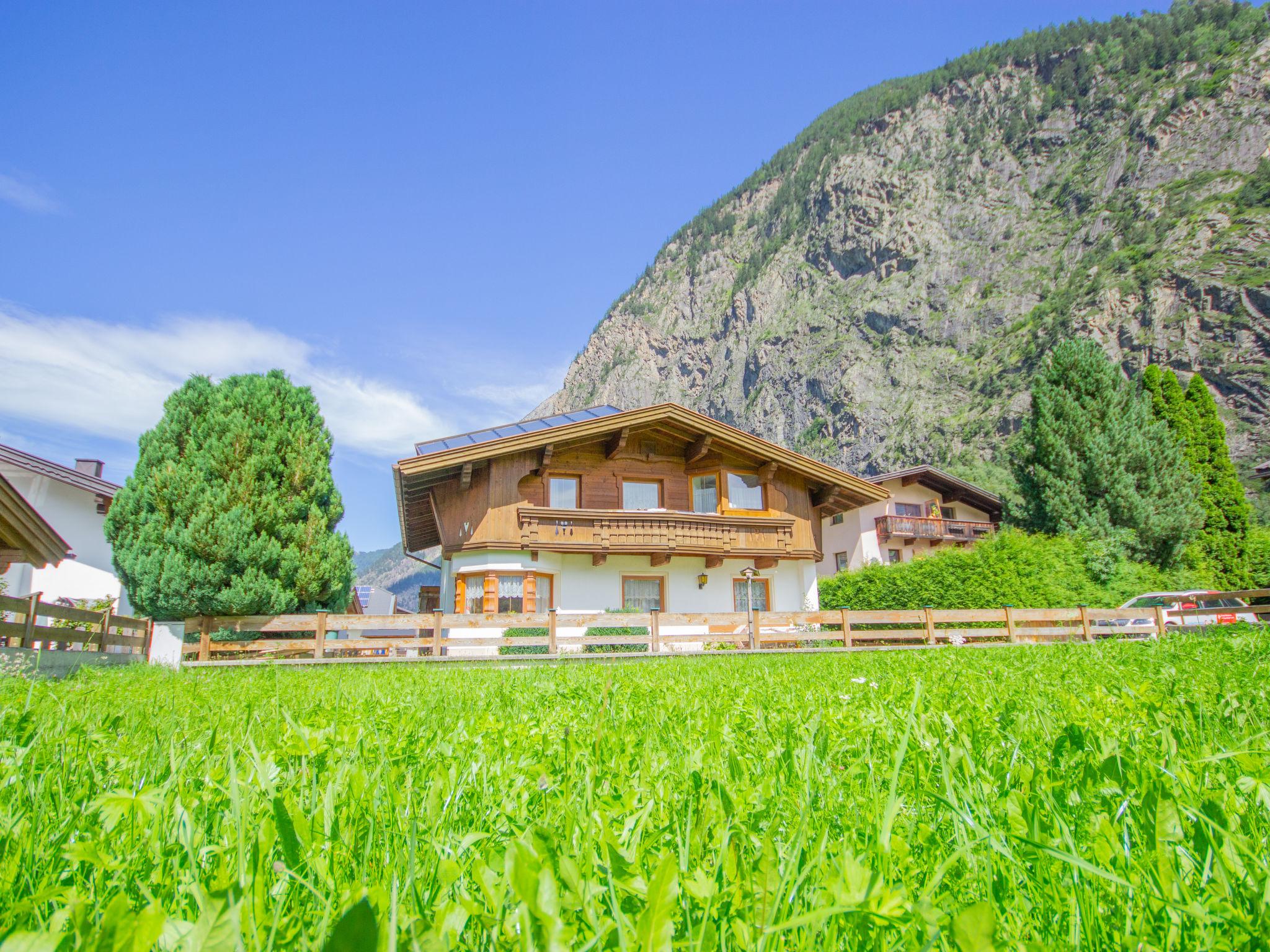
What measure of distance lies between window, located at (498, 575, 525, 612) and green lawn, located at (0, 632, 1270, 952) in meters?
18.0

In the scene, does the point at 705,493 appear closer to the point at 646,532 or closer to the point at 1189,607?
the point at 646,532

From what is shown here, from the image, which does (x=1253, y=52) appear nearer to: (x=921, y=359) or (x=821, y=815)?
(x=921, y=359)

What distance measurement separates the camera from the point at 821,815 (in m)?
1.77

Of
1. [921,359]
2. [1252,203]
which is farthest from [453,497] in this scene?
[921,359]

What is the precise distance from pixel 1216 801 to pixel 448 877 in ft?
5.19

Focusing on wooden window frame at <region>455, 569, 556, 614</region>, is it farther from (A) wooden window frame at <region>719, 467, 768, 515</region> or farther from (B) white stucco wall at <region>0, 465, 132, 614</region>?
(B) white stucco wall at <region>0, 465, 132, 614</region>

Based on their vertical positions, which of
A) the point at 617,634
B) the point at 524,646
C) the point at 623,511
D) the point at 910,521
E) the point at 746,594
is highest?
the point at 910,521

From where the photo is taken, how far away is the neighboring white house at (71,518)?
26.7 meters

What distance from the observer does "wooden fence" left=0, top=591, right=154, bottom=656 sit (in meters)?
11.2

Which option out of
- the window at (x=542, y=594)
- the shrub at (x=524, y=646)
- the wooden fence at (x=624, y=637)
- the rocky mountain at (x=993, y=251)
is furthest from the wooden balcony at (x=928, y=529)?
the shrub at (x=524, y=646)

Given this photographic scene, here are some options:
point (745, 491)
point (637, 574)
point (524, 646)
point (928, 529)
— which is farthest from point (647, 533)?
point (928, 529)

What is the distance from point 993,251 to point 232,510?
123 m

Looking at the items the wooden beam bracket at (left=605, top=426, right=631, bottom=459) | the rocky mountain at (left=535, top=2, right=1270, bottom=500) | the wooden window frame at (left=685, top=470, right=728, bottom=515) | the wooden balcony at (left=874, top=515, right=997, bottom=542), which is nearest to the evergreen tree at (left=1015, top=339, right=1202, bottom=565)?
the wooden balcony at (left=874, top=515, right=997, bottom=542)

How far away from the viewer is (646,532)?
22.1 metres
